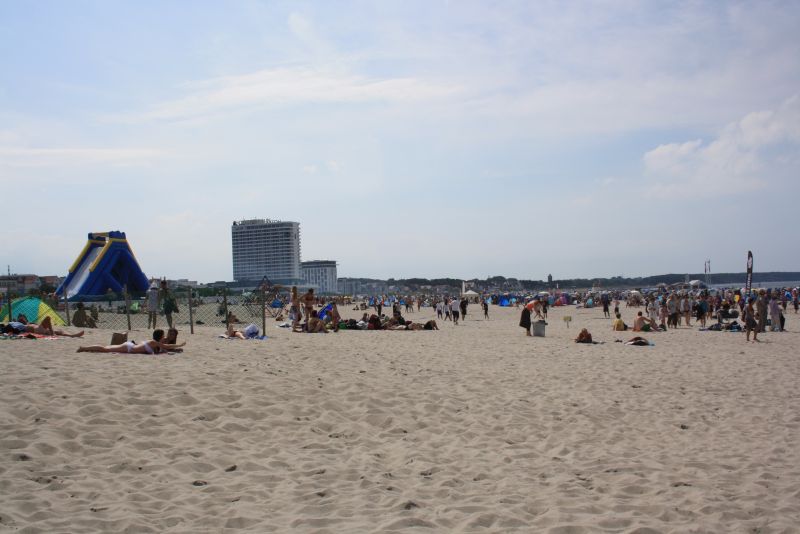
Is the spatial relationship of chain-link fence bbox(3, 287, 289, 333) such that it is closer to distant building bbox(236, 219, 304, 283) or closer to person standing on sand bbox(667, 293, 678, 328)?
person standing on sand bbox(667, 293, 678, 328)

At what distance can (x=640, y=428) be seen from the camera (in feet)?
24.1

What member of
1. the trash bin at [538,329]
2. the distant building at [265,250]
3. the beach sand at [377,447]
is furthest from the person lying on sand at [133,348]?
the distant building at [265,250]

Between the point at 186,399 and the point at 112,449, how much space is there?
1.58 metres

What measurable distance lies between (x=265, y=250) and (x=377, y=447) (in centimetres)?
15797

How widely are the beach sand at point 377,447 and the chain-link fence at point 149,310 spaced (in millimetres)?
6553

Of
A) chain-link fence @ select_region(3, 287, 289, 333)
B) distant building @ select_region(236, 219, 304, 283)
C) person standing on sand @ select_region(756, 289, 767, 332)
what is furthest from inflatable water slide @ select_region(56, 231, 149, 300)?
distant building @ select_region(236, 219, 304, 283)

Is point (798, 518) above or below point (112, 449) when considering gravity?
below

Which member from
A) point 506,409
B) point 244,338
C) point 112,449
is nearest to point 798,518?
point 506,409

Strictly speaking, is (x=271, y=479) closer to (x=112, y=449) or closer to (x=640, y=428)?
(x=112, y=449)

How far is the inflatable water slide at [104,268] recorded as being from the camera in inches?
1625

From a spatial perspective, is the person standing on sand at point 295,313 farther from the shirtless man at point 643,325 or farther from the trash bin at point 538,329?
the shirtless man at point 643,325

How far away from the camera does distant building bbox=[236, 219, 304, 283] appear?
6166 inches

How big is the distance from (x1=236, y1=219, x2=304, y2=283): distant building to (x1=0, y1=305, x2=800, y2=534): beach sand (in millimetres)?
146663

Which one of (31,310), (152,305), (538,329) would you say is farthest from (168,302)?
(538,329)
